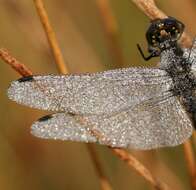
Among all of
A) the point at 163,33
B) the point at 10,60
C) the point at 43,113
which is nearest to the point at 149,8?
the point at 163,33

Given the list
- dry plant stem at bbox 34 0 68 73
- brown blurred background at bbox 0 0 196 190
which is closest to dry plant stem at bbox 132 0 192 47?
dry plant stem at bbox 34 0 68 73

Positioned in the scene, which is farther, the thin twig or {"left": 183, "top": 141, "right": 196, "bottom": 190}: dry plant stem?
{"left": 183, "top": 141, "right": 196, "bottom": 190}: dry plant stem

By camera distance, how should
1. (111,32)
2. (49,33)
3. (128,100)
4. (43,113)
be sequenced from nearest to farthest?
(49,33), (128,100), (111,32), (43,113)

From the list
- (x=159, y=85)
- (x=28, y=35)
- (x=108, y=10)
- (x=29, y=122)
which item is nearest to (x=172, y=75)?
(x=159, y=85)

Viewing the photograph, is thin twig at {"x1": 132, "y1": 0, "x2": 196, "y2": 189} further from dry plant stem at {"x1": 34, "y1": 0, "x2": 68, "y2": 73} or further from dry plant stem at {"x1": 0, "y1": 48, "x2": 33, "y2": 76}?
dry plant stem at {"x1": 0, "y1": 48, "x2": 33, "y2": 76}

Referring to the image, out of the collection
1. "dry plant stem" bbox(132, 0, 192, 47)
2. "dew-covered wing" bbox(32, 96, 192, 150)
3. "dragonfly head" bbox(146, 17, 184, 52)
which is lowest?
"dew-covered wing" bbox(32, 96, 192, 150)

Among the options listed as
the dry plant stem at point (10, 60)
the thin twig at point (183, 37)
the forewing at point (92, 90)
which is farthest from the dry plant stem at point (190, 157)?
the dry plant stem at point (10, 60)

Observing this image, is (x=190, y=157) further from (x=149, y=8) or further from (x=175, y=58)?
(x=149, y=8)

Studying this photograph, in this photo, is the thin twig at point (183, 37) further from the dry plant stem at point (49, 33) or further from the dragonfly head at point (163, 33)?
the dry plant stem at point (49, 33)
